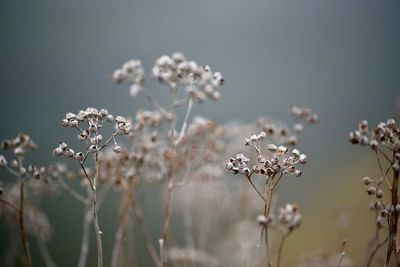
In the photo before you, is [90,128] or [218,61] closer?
[90,128]

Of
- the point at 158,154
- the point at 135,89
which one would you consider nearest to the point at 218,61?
the point at 158,154

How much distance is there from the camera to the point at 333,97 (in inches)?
384

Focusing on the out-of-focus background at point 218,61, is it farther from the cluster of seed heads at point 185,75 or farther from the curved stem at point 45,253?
the cluster of seed heads at point 185,75

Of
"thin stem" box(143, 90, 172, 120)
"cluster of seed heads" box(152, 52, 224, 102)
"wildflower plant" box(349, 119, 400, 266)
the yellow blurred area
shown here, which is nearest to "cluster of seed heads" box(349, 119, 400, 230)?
"wildflower plant" box(349, 119, 400, 266)

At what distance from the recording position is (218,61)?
21.5 feet

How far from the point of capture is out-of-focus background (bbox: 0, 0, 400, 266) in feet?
21.1

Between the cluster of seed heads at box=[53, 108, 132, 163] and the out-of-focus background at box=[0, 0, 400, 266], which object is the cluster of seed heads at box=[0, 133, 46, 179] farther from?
the out-of-focus background at box=[0, 0, 400, 266]

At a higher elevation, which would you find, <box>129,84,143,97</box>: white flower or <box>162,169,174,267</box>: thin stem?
<box>129,84,143,97</box>: white flower

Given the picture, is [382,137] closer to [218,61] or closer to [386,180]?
[386,180]

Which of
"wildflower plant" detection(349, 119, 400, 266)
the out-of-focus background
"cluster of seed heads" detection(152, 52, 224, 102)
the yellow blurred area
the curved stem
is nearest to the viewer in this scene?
"wildflower plant" detection(349, 119, 400, 266)

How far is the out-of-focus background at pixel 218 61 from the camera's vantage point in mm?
6430

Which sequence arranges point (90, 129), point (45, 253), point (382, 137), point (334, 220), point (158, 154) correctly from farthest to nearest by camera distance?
point (334, 220)
point (45, 253)
point (158, 154)
point (90, 129)
point (382, 137)

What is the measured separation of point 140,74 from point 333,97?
24.3 feet

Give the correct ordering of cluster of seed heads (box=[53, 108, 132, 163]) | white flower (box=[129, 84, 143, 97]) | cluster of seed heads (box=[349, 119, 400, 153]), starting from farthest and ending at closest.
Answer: white flower (box=[129, 84, 143, 97])
cluster of seed heads (box=[53, 108, 132, 163])
cluster of seed heads (box=[349, 119, 400, 153])
